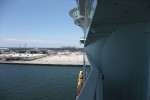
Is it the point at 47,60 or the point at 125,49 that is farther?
the point at 47,60

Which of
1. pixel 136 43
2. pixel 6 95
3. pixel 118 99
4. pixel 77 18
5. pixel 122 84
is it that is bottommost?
pixel 6 95

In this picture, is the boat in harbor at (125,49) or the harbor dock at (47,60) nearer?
the boat in harbor at (125,49)

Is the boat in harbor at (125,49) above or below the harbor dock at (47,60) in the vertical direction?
above

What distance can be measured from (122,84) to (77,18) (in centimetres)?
1111

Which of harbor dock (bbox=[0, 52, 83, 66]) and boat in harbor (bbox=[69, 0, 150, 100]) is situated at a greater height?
boat in harbor (bbox=[69, 0, 150, 100])

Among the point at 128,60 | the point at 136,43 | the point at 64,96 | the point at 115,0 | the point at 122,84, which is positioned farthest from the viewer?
the point at 64,96

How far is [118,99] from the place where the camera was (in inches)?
178

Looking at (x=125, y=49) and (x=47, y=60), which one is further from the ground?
(x=125, y=49)

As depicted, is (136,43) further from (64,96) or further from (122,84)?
(64,96)

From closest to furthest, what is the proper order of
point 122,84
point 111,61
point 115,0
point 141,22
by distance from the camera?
point 115,0
point 141,22
point 122,84
point 111,61

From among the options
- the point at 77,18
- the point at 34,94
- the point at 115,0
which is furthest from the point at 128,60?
the point at 34,94

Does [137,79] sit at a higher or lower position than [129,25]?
lower

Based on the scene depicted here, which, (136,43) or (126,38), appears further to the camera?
(126,38)

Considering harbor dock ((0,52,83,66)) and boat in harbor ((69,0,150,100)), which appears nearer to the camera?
boat in harbor ((69,0,150,100))
